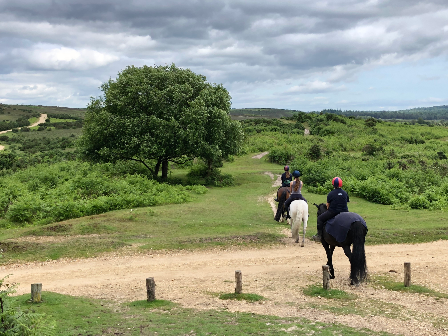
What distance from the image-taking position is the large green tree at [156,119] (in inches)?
1185

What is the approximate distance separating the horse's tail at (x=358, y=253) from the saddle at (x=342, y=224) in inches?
6.4

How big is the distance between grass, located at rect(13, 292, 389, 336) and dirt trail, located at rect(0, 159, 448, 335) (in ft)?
1.69

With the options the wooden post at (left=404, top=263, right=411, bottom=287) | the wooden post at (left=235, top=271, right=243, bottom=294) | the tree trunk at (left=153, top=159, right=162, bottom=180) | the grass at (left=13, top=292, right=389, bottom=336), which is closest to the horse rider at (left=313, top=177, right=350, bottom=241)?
the wooden post at (left=404, top=263, right=411, bottom=287)

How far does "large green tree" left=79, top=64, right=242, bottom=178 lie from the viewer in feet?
98.7

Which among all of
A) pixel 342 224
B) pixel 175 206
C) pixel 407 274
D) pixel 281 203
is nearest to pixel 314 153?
pixel 175 206

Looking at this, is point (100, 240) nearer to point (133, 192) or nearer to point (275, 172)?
point (133, 192)

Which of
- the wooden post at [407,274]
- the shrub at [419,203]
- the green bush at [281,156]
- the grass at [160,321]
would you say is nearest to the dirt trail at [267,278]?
the grass at [160,321]

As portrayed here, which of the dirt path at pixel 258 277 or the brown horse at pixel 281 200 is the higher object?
the brown horse at pixel 281 200

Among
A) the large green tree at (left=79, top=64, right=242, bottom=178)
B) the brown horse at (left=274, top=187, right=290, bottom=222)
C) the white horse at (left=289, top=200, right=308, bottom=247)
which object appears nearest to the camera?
the white horse at (left=289, top=200, right=308, bottom=247)

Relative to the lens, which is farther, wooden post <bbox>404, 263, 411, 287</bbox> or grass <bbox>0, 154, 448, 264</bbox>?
grass <bbox>0, 154, 448, 264</bbox>

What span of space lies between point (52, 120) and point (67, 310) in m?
102

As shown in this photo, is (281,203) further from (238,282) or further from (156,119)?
(156,119)

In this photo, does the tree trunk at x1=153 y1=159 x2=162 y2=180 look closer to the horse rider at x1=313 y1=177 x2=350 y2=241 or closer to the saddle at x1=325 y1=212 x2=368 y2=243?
the horse rider at x1=313 y1=177 x2=350 y2=241

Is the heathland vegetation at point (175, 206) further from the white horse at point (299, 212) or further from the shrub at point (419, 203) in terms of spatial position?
the white horse at point (299, 212)
